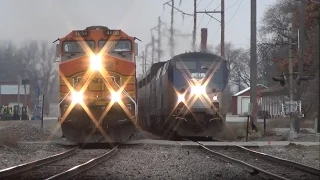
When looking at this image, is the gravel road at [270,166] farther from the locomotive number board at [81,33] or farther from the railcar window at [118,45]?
the locomotive number board at [81,33]

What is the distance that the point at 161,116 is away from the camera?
2336cm

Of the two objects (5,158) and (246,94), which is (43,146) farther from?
(246,94)

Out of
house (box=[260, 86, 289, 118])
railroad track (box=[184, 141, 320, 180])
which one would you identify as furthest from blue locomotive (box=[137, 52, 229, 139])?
house (box=[260, 86, 289, 118])

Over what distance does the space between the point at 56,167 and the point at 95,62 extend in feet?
21.2

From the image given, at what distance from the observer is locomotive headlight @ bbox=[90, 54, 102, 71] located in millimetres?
17836

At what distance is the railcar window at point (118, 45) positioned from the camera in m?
18.1

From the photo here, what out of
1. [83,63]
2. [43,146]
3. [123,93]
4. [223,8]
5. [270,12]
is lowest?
[43,146]

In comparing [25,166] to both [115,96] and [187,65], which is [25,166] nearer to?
[115,96]

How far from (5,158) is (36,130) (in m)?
10.7

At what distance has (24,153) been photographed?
1591cm

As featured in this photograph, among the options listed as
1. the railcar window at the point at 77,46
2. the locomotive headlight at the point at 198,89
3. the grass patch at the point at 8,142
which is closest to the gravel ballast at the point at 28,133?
the grass patch at the point at 8,142

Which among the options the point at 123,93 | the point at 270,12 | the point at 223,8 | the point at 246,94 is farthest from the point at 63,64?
the point at 246,94

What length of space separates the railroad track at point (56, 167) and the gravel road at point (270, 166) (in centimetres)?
417

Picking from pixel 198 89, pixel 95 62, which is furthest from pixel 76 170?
pixel 198 89
